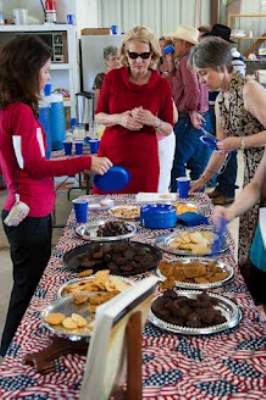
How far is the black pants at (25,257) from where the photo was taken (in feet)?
6.23

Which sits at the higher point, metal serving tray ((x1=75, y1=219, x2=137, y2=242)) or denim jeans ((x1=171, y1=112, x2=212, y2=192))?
metal serving tray ((x1=75, y1=219, x2=137, y2=242))

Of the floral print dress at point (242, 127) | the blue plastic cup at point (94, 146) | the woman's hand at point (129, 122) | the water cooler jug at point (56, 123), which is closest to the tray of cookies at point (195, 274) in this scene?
the floral print dress at point (242, 127)

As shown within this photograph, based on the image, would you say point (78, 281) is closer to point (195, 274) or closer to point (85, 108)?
point (195, 274)

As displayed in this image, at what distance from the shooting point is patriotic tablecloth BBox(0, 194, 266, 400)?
980mm

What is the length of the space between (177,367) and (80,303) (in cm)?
33

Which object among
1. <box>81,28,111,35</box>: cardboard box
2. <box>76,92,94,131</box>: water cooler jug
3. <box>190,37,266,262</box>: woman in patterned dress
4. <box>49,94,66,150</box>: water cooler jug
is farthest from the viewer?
<box>81,28,111,35</box>: cardboard box

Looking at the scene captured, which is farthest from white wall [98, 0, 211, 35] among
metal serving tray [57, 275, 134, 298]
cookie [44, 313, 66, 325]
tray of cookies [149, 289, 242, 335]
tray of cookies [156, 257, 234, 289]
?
cookie [44, 313, 66, 325]

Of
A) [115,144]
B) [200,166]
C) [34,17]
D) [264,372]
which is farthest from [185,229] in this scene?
[34,17]

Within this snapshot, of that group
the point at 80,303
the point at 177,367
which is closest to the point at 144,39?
the point at 80,303

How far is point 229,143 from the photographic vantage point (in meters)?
2.27

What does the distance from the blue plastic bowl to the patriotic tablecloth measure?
25.7 inches

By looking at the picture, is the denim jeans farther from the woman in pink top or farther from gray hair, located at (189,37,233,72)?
the woman in pink top

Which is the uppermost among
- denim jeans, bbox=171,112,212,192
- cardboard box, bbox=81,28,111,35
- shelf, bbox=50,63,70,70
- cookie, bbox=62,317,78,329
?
cardboard box, bbox=81,28,111,35

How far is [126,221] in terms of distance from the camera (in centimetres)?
202
